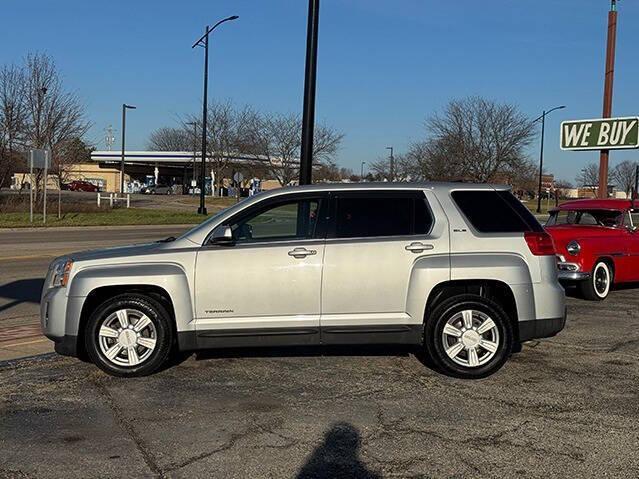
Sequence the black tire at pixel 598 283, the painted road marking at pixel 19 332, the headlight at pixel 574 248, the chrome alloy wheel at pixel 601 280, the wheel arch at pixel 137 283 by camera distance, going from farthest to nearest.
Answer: the chrome alloy wheel at pixel 601 280 < the black tire at pixel 598 283 < the headlight at pixel 574 248 < the painted road marking at pixel 19 332 < the wheel arch at pixel 137 283

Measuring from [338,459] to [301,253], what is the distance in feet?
6.99

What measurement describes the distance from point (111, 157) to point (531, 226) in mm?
87486

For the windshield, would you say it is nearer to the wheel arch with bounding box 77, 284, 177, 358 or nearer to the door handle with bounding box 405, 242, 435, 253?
the door handle with bounding box 405, 242, 435, 253

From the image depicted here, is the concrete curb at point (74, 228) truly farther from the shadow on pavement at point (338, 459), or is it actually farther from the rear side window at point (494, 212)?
the shadow on pavement at point (338, 459)

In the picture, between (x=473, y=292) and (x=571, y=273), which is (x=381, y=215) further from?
(x=571, y=273)

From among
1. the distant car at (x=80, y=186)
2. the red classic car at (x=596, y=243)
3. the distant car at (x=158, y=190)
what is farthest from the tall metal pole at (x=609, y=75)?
the distant car at (x=158, y=190)

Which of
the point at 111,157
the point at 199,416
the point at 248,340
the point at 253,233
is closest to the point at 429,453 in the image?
the point at 199,416

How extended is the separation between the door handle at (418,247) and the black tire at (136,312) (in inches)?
87.0

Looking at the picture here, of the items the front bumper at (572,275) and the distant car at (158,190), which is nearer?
the front bumper at (572,275)

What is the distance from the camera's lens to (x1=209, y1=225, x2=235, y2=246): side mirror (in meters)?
5.91

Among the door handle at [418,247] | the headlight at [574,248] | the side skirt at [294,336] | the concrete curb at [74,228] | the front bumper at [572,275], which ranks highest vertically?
the door handle at [418,247]

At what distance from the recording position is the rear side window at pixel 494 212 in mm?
6285

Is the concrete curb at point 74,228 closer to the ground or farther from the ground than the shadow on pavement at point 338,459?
farther from the ground

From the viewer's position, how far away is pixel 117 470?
4094 mm
